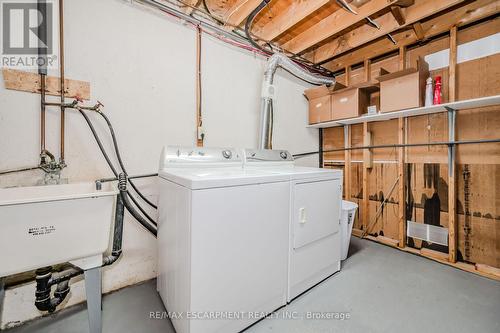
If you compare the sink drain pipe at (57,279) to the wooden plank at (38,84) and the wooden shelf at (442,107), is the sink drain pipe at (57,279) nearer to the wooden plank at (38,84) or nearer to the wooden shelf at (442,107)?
the wooden plank at (38,84)

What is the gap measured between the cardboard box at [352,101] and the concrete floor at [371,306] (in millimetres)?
1693

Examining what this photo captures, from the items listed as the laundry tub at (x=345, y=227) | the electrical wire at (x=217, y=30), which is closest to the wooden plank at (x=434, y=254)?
the laundry tub at (x=345, y=227)

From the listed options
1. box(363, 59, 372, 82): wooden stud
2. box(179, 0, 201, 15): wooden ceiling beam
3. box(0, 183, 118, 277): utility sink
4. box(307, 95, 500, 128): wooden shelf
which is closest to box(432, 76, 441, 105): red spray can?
box(307, 95, 500, 128): wooden shelf

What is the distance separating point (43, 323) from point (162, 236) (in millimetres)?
825

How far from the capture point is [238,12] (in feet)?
6.64

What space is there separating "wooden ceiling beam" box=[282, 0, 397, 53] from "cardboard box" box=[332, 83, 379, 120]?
0.66 meters

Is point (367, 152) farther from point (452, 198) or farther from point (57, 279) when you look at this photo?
point (57, 279)

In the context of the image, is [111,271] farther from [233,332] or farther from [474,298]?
[474,298]

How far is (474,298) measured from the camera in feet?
4.93

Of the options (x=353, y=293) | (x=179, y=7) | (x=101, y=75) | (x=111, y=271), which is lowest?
(x=353, y=293)

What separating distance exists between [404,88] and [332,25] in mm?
978

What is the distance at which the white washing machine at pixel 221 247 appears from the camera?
1023 millimetres

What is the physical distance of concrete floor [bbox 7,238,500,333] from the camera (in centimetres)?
125

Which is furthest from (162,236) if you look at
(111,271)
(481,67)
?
(481,67)
